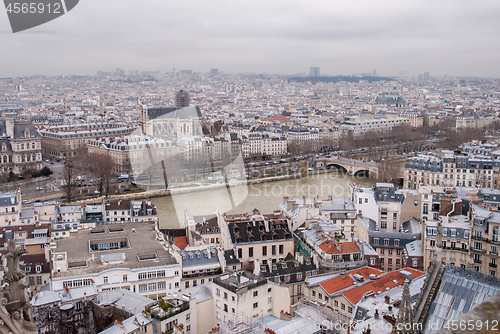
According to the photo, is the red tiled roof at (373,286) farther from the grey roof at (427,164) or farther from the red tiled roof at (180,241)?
the grey roof at (427,164)

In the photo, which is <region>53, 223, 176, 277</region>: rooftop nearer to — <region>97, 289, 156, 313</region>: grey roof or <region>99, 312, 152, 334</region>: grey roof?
<region>97, 289, 156, 313</region>: grey roof

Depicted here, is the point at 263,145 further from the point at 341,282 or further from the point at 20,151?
the point at 341,282

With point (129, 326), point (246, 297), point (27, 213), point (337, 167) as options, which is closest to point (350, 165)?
point (337, 167)

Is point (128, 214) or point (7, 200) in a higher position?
point (7, 200)

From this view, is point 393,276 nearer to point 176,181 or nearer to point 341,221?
point 341,221

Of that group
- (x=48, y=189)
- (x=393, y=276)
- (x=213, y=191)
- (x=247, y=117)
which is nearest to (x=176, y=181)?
(x=213, y=191)

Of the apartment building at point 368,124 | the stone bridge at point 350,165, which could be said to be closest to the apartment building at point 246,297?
the stone bridge at point 350,165

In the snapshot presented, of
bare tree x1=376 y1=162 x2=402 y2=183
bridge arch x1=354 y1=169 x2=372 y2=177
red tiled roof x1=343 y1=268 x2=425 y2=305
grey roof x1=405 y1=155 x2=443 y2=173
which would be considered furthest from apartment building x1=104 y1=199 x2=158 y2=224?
bridge arch x1=354 y1=169 x2=372 y2=177
